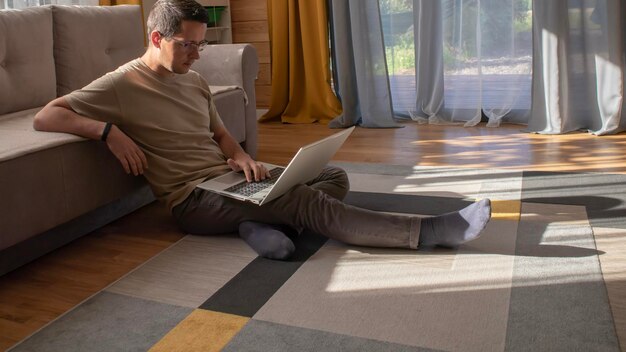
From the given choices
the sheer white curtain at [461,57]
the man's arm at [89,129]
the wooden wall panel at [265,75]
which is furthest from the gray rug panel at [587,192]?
the wooden wall panel at [265,75]

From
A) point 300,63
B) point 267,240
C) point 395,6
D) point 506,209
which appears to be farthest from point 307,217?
point 300,63

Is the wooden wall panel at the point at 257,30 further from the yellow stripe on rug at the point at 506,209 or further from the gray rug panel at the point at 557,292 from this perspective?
the gray rug panel at the point at 557,292

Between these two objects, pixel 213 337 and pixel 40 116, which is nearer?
pixel 213 337

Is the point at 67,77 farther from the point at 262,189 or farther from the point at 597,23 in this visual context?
the point at 597,23

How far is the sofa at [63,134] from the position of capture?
68.9 inches

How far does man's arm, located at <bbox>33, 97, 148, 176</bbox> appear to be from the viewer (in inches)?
74.4

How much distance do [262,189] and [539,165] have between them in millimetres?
1407

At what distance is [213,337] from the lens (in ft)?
4.68

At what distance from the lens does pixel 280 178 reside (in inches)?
68.7

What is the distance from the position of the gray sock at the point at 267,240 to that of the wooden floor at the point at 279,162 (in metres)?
0.29

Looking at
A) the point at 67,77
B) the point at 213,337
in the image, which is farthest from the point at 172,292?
the point at 67,77

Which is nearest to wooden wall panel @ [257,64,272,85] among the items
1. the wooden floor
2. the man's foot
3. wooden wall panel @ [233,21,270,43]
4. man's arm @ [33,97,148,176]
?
wooden wall panel @ [233,21,270,43]

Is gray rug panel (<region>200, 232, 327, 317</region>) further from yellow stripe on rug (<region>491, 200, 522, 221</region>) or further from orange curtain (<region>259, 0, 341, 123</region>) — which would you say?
orange curtain (<region>259, 0, 341, 123</region>)

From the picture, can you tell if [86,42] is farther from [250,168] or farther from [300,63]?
[300,63]
